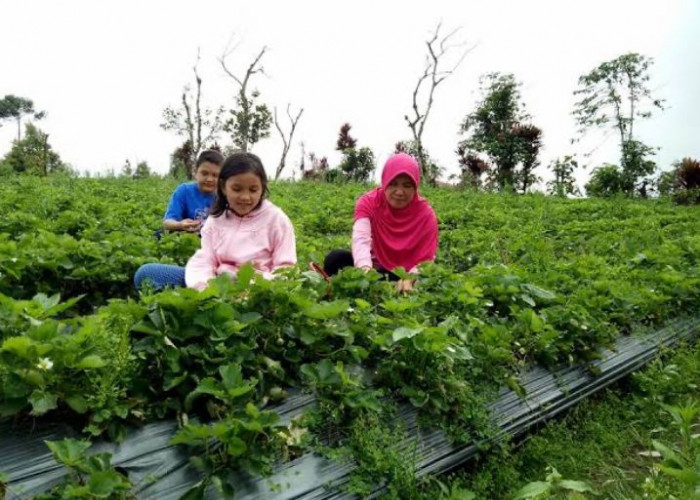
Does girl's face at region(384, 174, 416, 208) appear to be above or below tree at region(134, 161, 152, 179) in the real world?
below

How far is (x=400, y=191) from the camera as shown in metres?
3.72

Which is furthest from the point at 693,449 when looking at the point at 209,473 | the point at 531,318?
the point at 209,473

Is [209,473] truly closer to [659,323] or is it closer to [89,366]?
[89,366]

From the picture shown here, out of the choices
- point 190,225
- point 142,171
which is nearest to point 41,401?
point 190,225

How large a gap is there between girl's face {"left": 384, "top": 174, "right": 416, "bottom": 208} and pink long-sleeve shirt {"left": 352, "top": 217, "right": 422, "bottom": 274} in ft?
0.76

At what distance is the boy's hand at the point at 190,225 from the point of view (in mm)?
4410

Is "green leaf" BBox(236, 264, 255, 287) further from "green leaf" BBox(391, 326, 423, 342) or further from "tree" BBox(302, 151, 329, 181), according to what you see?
"tree" BBox(302, 151, 329, 181)

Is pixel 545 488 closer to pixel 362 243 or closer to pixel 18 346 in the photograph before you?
pixel 18 346

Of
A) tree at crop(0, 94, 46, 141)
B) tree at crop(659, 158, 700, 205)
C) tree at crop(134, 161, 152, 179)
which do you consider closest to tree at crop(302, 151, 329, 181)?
tree at crop(134, 161, 152, 179)

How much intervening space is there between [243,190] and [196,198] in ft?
6.04

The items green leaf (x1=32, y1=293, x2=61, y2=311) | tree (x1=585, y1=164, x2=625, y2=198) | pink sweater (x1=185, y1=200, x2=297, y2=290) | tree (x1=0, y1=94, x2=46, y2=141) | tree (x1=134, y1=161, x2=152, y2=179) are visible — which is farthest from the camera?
tree (x1=0, y1=94, x2=46, y2=141)

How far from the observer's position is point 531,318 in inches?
109

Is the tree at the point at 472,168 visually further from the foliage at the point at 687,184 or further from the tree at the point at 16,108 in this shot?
the tree at the point at 16,108

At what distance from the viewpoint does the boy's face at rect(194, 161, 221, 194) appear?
14.4 ft
